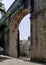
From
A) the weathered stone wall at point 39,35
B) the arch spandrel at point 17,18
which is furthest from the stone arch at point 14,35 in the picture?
the weathered stone wall at point 39,35

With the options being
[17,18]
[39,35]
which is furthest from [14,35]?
[39,35]

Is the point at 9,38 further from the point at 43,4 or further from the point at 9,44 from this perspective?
the point at 43,4

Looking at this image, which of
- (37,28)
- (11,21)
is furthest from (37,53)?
(11,21)

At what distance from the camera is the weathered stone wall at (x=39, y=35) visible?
13.9m

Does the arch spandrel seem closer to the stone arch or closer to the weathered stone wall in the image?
the stone arch

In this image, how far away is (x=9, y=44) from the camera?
73.2ft

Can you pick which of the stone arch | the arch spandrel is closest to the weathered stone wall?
the arch spandrel

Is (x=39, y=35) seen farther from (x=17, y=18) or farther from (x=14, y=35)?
(x=14, y=35)

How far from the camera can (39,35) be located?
1430 centimetres

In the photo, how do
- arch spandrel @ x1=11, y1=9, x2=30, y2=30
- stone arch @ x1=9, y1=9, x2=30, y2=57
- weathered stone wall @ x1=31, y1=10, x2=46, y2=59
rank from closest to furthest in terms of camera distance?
weathered stone wall @ x1=31, y1=10, x2=46, y2=59, arch spandrel @ x1=11, y1=9, x2=30, y2=30, stone arch @ x1=9, y1=9, x2=30, y2=57

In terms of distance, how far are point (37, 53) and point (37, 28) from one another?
1.66m

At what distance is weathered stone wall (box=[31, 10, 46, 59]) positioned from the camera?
13891mm

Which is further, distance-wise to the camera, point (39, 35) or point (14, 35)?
point (14, 35)

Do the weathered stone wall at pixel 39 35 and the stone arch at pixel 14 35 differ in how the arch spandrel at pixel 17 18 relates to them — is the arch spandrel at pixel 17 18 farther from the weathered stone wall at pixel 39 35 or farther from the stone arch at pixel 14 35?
the weathered stone wall at pixel 39 35
